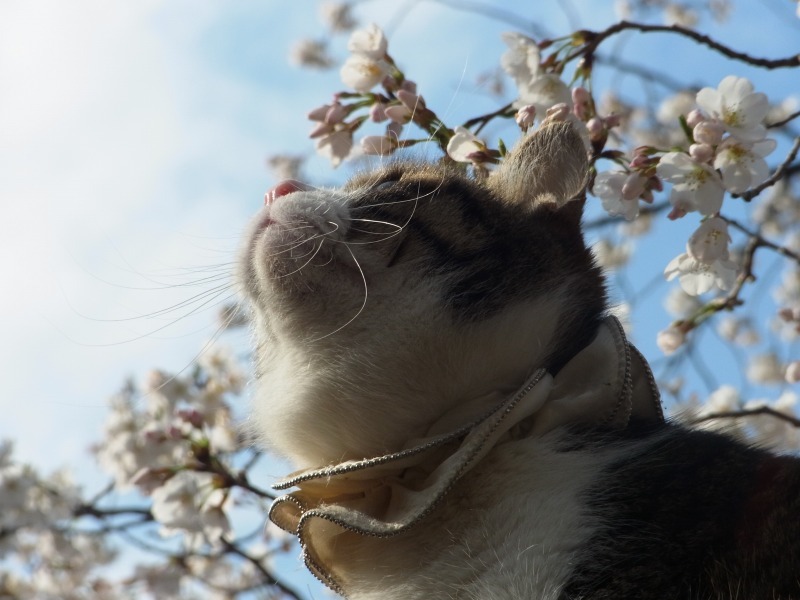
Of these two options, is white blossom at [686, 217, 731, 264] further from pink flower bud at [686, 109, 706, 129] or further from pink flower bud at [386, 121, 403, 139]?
pink flower bud at [386, 121, 403, 139]

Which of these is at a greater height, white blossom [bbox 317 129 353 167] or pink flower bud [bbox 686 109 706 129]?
white blossom [bbox 317 129 353 167]

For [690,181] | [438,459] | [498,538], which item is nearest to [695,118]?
[690,181]

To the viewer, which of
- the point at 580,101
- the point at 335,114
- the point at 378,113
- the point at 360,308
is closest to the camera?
the point at 360,308

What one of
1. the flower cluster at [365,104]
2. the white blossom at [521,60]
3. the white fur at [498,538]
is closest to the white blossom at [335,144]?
the flower cluster at [365,104]

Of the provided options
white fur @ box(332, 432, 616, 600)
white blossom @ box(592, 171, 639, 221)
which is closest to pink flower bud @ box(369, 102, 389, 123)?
white blossom @ box(592, 171, 639, 221)

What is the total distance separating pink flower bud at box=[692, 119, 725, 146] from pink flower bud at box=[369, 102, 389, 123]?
98 cm

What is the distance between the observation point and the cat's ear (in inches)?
94.5

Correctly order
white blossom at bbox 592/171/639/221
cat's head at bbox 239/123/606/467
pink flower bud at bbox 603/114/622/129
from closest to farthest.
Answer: cat's head at bbox 239/123/606/467
white blossom at bbox 592/171/639/221
pink flower bud at bbox 603/114/622/129

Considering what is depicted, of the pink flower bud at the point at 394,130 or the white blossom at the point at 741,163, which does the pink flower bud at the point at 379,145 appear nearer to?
the pink flower bud at the point at 394,130

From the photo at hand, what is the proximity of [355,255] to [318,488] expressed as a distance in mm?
598

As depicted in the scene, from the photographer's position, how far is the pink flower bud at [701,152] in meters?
2.36

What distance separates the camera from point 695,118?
8.05 ft

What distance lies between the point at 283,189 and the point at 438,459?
923 mm

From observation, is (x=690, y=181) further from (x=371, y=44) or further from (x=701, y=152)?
(x=371, y=44)
